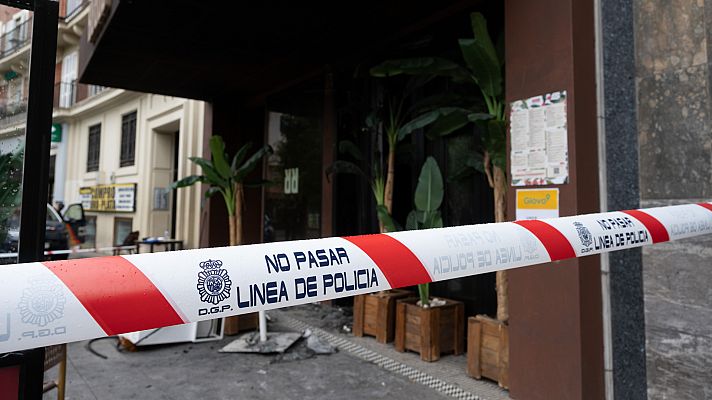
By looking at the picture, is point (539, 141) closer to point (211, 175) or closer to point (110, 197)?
point (211, 175)

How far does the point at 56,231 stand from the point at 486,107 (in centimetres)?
864

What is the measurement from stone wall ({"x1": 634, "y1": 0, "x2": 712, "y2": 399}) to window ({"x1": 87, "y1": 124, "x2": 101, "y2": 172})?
19.6 meters

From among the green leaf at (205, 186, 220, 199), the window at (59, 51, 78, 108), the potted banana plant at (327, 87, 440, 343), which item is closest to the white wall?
the window at (59, 51, 78, 108)

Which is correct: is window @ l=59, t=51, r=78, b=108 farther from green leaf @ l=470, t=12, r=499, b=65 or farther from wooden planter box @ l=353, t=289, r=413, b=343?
green leaf @ l=470, t=12, r=499, b=65

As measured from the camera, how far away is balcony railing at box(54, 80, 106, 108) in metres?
18.9

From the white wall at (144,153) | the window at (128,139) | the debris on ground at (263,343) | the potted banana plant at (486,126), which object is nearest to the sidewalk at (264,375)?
the debris on ground at (263,343)

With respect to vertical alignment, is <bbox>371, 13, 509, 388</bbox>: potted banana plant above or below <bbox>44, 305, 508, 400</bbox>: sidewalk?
above

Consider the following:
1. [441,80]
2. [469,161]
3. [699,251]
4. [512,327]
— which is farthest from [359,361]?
[441,80]

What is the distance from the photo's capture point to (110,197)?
662 inches

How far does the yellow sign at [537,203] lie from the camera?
315cm

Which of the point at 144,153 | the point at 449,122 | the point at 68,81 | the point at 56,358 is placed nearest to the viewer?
the point at 56,358

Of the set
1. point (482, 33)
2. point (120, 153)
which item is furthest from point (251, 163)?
point (120, 153)

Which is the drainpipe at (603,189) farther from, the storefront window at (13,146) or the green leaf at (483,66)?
the storefront window at (13,146)

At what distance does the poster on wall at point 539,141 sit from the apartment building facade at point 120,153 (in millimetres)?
9020
